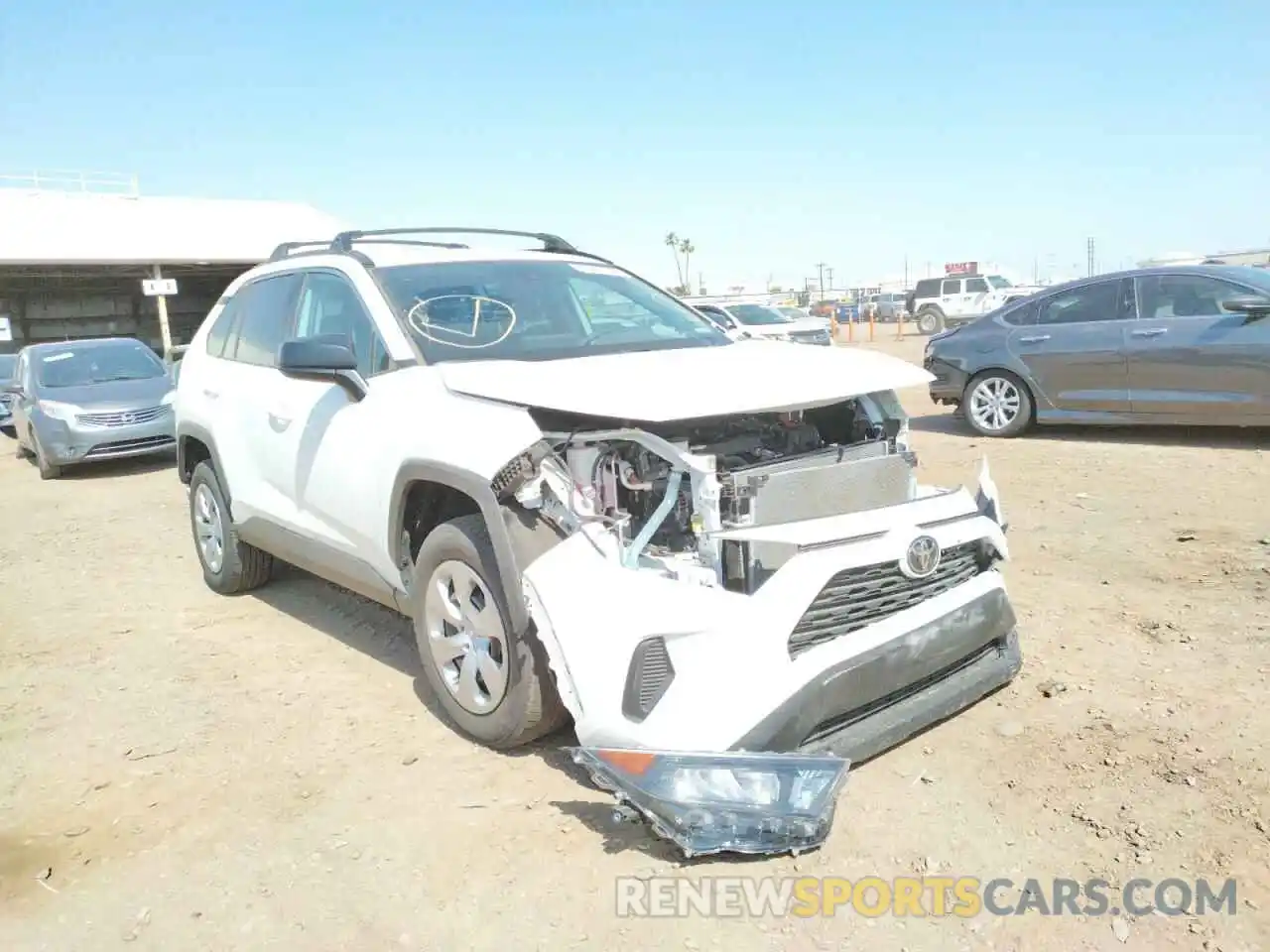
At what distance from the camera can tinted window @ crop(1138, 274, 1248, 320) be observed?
8.34m

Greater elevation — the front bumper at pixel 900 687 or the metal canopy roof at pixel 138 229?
the metal canopy roof at pixel 138 229

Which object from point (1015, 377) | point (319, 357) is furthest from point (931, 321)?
point (319, 357)

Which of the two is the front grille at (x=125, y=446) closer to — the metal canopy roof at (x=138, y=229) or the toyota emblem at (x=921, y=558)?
the toyota emblem at (x=921, y=558)

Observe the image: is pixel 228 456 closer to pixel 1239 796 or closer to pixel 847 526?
pixel 847 526

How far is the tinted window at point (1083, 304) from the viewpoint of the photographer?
29.4 ft

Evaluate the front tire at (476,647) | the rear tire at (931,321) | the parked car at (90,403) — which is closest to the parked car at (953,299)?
the rear tire at (931,321)

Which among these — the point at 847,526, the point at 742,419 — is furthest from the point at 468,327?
the point at 847,526

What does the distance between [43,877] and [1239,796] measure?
12.2ft

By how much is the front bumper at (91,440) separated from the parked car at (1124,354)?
341 inches

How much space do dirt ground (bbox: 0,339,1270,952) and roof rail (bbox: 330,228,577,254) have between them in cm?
197

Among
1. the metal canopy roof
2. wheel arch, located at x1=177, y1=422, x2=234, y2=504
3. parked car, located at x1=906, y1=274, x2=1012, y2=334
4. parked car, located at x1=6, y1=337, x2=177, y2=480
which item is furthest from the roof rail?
the metal canopy roof

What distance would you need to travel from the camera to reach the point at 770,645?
2.85m

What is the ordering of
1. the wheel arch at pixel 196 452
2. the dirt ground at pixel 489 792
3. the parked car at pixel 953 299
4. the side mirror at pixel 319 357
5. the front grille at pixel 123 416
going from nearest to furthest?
the dirt ground at pixel 489 792 → the side mirror at pixel 319 357 → the wheel arch at pixel 196 452 → the front grille at pixel 123 416 → the parked car at pixel 953 299

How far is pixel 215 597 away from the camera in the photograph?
19.6 ft
